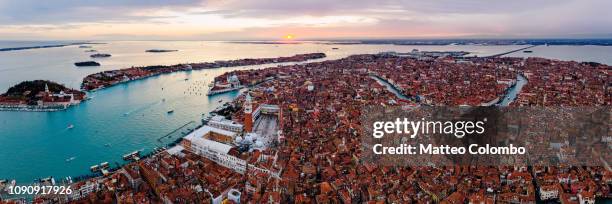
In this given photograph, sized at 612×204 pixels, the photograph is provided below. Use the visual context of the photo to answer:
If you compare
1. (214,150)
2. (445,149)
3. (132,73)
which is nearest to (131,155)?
(214,150)

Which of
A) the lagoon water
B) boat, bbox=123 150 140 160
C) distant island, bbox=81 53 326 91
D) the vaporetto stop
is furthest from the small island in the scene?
the vaporetto stop

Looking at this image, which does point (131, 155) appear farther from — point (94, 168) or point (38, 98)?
point (38, 98)

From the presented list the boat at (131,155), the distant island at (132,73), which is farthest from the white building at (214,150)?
the distant island at (132,73)

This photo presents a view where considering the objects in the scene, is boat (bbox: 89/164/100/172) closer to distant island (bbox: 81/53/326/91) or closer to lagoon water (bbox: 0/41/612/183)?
lagoon water (bbox: 0/41/612/183)

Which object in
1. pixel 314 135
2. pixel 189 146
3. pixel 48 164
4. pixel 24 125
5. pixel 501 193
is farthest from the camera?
pixel 24 125

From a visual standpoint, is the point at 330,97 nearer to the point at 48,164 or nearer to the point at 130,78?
the point at 48,164

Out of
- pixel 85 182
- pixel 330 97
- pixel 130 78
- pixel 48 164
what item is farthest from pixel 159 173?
pixel 130 78
